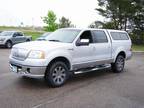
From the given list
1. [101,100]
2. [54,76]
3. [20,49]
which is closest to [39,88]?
[54,76]

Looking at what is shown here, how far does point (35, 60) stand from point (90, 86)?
6.32 feet

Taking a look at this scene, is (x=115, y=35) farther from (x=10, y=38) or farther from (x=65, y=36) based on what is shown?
(x=10, y=38)

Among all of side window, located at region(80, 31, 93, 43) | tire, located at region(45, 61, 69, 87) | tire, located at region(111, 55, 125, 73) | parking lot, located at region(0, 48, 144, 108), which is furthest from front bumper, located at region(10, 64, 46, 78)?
tire, located at region(111, 55, 125, 73)

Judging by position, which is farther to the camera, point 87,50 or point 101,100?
point 87,50

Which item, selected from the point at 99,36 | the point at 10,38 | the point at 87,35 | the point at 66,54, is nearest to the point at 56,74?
the point at 66,54

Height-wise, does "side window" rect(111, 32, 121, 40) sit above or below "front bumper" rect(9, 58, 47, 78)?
above

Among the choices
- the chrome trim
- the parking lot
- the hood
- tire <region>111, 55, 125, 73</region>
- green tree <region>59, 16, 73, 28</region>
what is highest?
green tree <region>59, 16, 73, 28</region>

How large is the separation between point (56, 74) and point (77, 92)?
99 cm

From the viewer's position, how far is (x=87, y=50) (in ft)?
28.1

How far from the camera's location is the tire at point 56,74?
7.42 meters

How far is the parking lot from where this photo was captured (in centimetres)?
599

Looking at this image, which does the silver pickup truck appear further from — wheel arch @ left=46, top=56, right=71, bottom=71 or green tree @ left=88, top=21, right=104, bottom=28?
wheel arch @ left=46, top=56, right=71, bottom=71

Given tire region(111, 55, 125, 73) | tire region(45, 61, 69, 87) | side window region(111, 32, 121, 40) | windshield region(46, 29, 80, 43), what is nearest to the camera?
tire region(45, 61, 69, 87)

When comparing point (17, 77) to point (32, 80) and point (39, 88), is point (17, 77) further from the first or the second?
point (39, 88)
